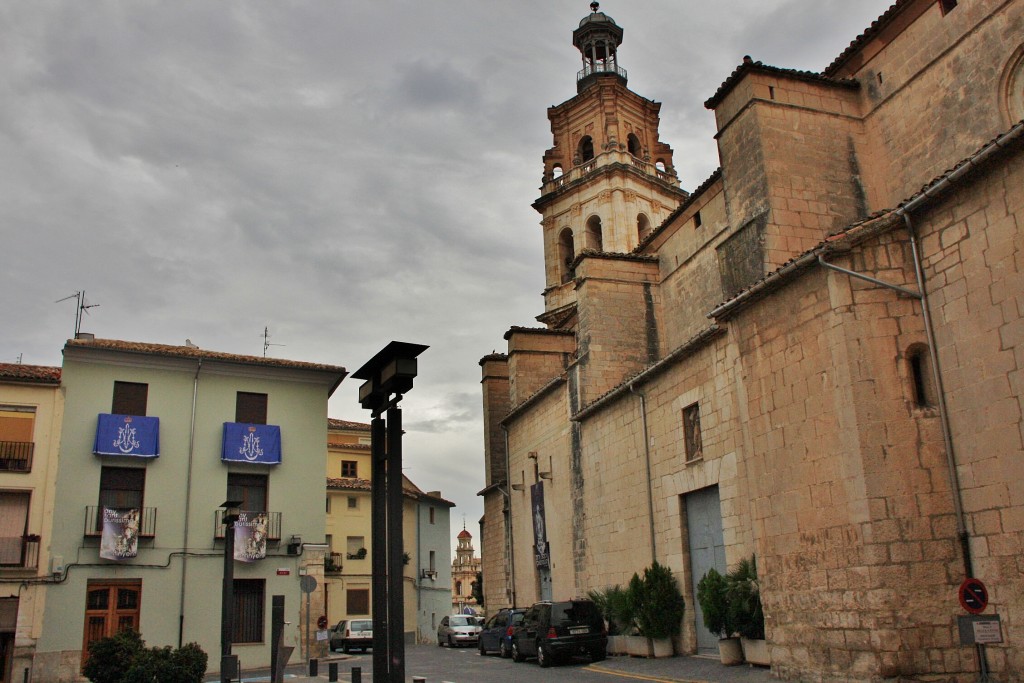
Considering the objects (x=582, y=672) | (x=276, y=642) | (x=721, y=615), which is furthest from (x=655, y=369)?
(x=276, y=642)

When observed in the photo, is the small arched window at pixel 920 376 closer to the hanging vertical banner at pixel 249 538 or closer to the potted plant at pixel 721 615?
the potted plant at pixel 721 615

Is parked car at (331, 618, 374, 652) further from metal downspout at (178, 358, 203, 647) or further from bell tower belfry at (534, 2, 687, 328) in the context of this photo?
bell tower belfry at (534, 2, 687, 328)

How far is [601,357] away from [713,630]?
958 cm

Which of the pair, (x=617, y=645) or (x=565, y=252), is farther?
(x=565, y=252)

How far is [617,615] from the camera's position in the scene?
18.3m

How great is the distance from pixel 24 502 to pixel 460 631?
13709 millimetres

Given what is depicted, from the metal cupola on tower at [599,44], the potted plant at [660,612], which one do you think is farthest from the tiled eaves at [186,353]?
the metal cupola on tower at [599,44]

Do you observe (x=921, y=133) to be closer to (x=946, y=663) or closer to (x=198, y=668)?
(x=946, y=663)

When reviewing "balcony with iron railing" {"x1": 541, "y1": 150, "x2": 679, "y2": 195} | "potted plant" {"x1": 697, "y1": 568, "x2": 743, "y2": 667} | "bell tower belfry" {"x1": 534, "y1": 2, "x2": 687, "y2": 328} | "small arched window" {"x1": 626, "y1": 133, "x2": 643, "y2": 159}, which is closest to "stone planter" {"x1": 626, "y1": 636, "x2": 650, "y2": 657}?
"potted plant" {"x1": 697, "y1": 568, "x2": 743, "y2": 667}

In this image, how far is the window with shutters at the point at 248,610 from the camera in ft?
72.0

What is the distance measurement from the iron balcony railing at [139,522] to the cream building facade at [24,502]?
2.70ft

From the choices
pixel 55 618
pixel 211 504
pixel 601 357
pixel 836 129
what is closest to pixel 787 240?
pixel 836 129

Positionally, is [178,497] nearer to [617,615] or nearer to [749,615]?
[617,615]

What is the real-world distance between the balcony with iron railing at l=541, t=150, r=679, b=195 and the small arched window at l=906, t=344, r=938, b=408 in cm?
2672
